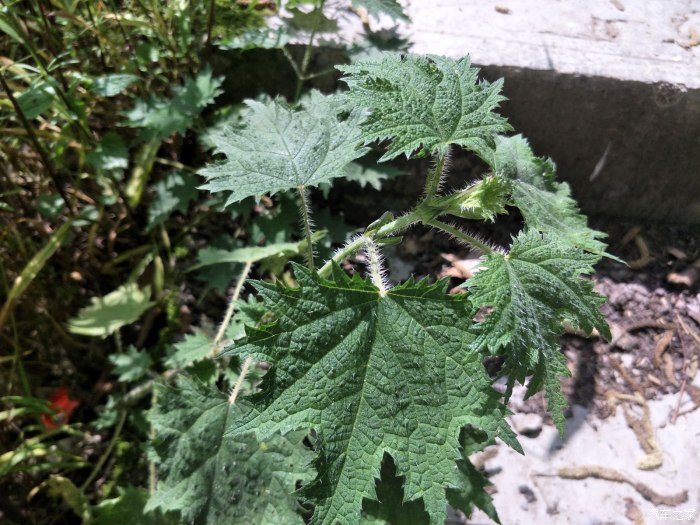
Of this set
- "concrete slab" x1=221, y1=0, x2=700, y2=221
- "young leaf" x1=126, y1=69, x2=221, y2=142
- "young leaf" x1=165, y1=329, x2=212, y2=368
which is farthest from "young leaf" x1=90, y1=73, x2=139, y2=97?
"young leaf" x1=165, y1=329, x2=212, y2=368

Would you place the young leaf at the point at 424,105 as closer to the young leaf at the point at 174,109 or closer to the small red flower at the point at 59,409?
the young leaf at the point at 174,109

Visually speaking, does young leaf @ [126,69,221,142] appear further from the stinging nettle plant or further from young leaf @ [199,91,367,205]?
the stinging nettle plant

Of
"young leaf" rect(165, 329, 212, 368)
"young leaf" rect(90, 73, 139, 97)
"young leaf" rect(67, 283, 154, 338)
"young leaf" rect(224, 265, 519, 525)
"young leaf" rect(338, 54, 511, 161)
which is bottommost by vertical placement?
"young leaf" rect(67, 283, 154, 338)

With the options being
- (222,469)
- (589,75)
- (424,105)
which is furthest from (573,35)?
(222,469)

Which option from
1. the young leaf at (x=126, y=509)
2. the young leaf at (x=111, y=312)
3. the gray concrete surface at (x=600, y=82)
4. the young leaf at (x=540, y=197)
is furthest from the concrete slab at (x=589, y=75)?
the young leaf at (x=126, y=509)

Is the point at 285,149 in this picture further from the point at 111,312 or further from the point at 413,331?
the point at 111,312

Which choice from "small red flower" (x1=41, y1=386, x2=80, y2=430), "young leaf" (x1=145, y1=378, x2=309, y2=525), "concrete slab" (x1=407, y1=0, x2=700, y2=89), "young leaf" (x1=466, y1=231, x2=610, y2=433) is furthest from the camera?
"concrete slab" (x1=407, y1=0, x2=700, y2=89)

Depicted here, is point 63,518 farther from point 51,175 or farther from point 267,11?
point 267,11
